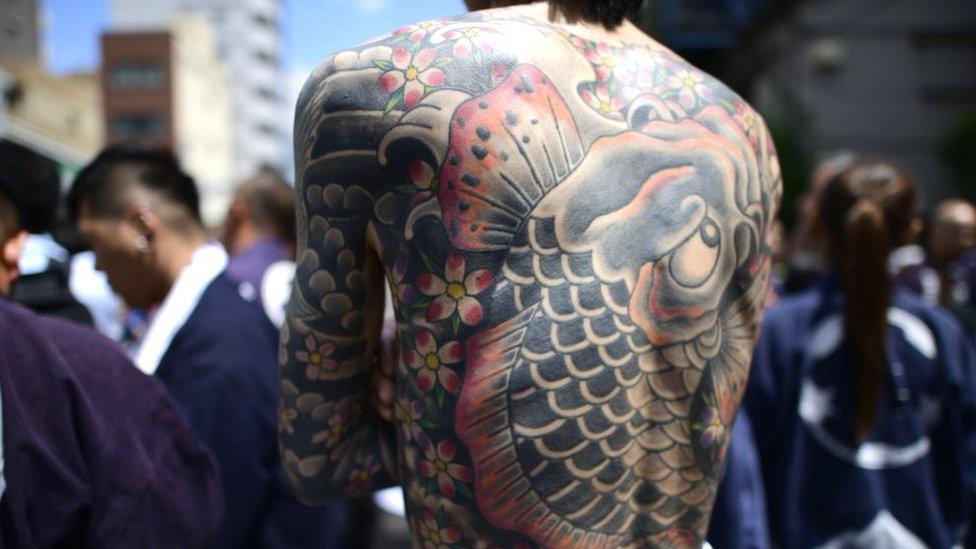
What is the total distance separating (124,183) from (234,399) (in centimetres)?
72

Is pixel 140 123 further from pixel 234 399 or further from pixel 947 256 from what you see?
pixel 234 399

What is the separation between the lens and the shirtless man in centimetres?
147

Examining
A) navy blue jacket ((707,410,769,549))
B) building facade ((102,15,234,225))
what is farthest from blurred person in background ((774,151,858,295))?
building facade ((102,15,234,225))

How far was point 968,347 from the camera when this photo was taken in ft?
10.1

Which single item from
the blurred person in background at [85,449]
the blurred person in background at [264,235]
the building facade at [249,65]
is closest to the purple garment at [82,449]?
the blurred person in background at [85,449]

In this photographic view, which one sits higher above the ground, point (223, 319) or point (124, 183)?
point (124, 183)

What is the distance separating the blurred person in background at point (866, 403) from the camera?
2.96m

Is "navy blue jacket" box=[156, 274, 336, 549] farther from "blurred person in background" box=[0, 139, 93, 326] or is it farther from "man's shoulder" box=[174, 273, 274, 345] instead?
"blurred person in background" box=[0, 139, 93, 326]

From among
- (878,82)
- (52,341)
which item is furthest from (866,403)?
(878,82)

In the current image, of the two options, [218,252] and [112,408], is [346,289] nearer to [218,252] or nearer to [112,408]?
[112,408]

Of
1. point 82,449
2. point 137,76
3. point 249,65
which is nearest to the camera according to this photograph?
point 82,449

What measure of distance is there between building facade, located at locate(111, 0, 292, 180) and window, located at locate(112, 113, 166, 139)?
8.04 meters

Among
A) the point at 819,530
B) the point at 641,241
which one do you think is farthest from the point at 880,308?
the point at 641,241

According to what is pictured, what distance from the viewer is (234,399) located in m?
2.80
